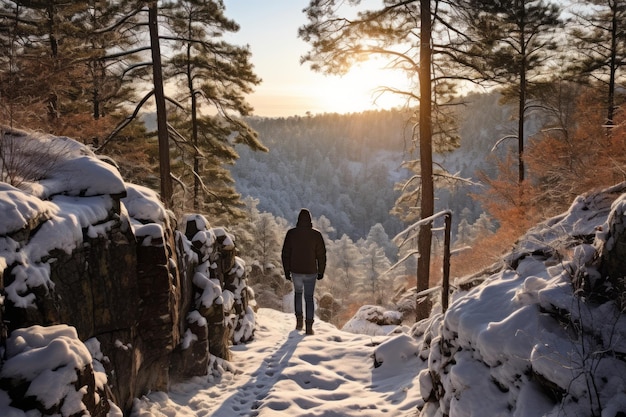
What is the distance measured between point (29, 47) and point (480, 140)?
500 feet

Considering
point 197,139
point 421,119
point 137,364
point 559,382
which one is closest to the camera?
point 559,382

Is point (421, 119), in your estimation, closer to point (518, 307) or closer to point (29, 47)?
point (518, 307)

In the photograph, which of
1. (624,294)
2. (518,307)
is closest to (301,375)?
(518,307)

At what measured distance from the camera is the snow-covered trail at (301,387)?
4.43 meters

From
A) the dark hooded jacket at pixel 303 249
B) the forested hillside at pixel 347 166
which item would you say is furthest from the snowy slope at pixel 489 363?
the forested hillside at pixel 347 166

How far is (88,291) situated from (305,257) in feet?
13.2

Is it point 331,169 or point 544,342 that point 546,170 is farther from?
point 331,169

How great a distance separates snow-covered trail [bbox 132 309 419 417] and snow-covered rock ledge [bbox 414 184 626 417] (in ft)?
2.88

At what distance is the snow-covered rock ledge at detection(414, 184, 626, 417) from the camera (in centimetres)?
253

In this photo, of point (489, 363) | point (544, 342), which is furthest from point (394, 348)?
point (544, 342)

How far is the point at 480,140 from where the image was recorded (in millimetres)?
145000

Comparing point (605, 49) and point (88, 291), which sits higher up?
point (605, 49)

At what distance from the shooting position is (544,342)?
2801 mm

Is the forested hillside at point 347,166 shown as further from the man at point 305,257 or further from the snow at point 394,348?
the snow at point 394,348
